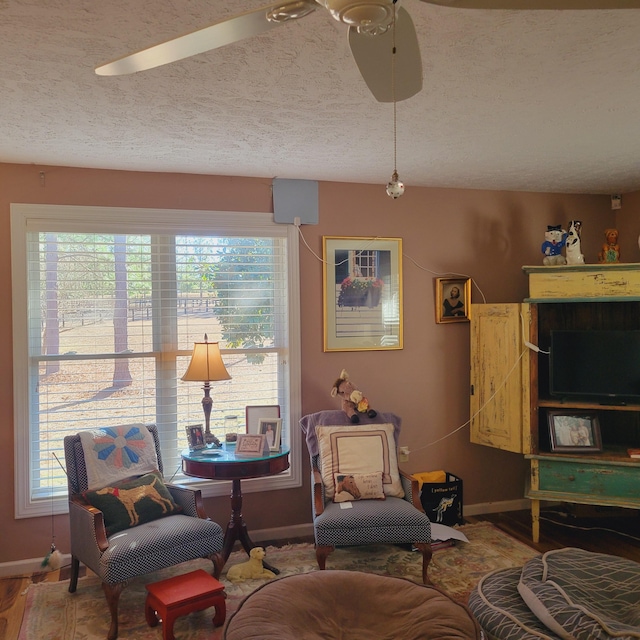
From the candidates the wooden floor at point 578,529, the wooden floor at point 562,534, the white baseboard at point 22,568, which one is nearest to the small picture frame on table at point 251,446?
the wooden floor at point 562,534

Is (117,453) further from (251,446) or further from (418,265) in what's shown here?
(418,265)

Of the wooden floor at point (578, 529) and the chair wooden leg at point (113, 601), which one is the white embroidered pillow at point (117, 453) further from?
the wooden floor at point (578, 529)

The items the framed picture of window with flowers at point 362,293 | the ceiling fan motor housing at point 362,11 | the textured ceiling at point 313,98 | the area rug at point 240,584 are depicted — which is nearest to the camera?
the ceiling fan motor housing at point 362,11

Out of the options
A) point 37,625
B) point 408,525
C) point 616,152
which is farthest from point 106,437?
point 616,152

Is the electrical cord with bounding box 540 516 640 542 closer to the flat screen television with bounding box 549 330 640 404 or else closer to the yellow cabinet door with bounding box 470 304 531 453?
the yellow cabinet door with bounding box 470 304 531 453

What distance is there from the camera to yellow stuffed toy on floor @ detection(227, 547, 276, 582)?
3.25 m

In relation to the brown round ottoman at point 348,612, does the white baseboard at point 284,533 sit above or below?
below

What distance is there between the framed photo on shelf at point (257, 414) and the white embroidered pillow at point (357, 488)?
1.89 ft

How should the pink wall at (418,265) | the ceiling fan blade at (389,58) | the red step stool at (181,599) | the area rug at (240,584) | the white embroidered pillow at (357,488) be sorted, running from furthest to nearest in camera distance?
the pink wall at (418,265)
the white embroidered pillow at (357,488)
the area rug at (240,584)
the red step stool at (181,599)
the ceiling fan blade at (389,58)

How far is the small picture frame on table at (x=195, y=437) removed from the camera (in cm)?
350

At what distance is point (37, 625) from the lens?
9.27 feet

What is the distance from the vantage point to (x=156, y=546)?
2.80m

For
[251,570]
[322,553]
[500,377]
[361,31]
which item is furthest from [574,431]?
[361,31]

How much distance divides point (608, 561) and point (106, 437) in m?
2.63
